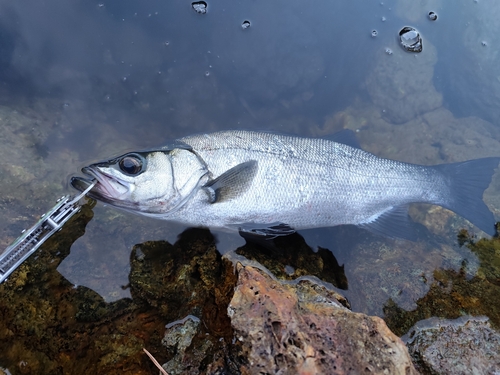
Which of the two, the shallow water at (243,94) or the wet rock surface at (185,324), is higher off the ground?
the shallow water at (243,94)

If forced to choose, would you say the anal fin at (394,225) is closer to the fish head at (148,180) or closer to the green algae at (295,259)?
the green algae at (295,259)

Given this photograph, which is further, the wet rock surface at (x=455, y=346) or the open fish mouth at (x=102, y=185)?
the open fish mouth at (x=102, y=185)

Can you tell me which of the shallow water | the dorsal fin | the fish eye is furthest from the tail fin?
the fish eye

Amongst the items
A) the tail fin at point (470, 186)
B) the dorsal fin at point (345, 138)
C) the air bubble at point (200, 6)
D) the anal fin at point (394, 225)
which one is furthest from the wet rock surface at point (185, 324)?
the air bubble at point (200, 6)

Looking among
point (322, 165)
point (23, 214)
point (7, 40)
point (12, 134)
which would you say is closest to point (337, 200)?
point (322, 165)

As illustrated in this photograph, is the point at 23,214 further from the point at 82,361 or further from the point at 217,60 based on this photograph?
the point at 217,60

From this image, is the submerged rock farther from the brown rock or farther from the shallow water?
the brown rock
